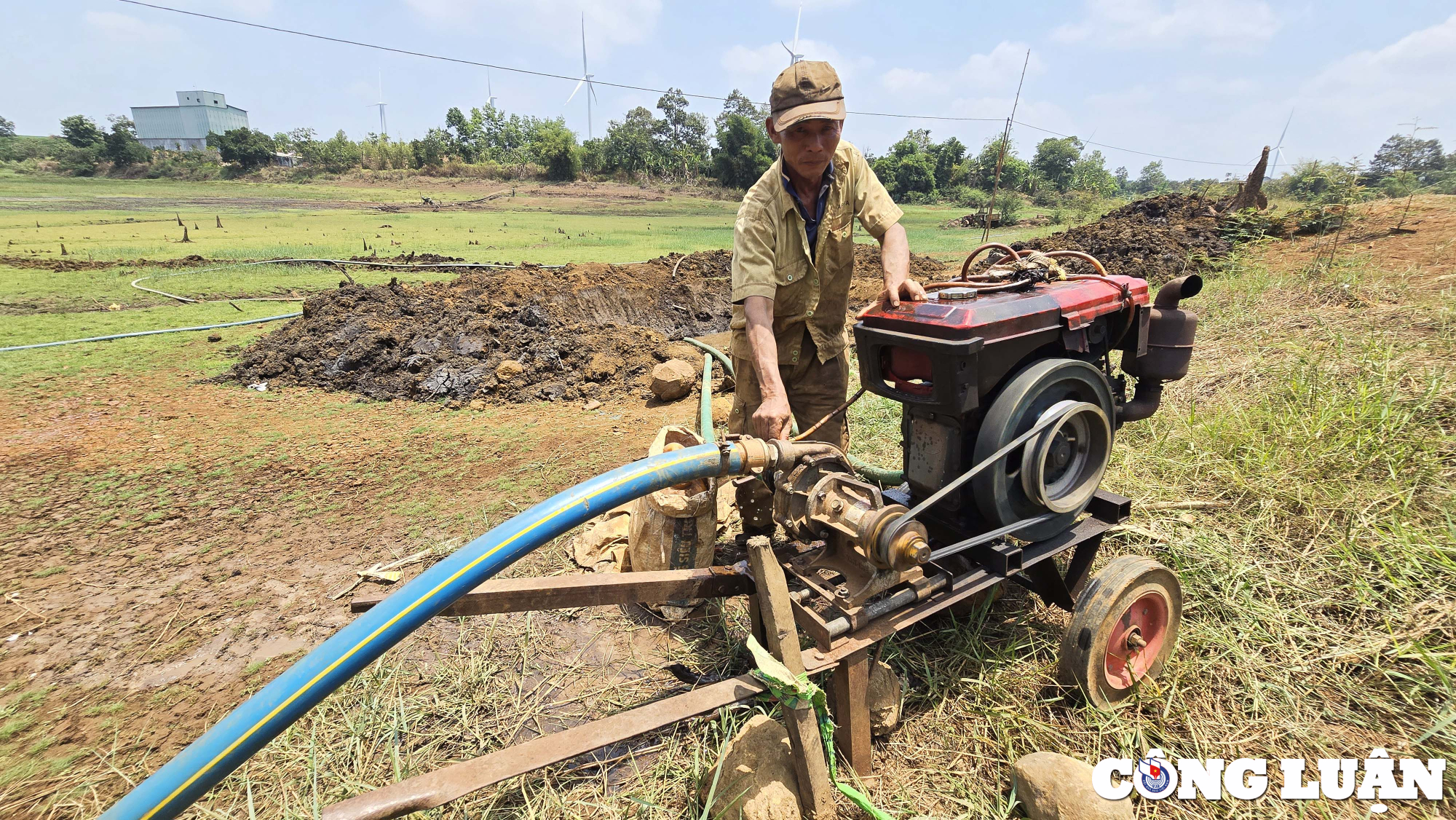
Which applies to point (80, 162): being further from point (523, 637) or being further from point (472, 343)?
point (523, 637)

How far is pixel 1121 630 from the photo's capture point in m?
2.35

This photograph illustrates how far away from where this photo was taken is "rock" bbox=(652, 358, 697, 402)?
21.1 feet

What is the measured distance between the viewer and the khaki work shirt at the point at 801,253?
2718 millimetres

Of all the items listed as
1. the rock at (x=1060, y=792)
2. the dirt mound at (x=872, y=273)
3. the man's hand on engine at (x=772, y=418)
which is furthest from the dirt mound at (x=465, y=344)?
the rock at (x=1060, y=792)

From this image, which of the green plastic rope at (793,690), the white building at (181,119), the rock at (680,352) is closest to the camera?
the green plastic rope at (793,690)

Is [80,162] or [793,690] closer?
[793,690]

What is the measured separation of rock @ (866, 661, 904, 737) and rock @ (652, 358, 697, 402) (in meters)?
4.56

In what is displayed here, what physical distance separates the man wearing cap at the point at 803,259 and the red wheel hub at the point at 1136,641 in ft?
4.87

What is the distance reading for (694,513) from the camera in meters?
2.80

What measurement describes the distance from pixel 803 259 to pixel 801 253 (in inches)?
1.2

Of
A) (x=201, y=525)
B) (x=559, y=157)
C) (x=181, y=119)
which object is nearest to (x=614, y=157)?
(x=559, y=157)

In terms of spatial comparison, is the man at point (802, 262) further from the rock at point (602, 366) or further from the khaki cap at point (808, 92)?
the rock at point (602, 366)

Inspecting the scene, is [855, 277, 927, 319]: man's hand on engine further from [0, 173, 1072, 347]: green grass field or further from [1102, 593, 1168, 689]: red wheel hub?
[0, 173, 1072, 347]: green grass field

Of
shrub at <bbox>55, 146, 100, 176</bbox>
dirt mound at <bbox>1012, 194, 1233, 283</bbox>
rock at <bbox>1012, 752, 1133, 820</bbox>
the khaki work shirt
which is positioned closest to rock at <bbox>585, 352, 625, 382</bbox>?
the khaki work shirt
